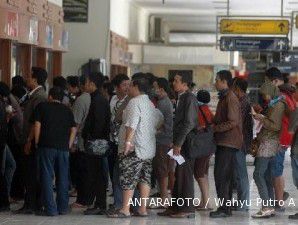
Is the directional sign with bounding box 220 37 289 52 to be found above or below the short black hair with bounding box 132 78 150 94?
above

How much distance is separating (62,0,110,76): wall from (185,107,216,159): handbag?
1159 cm

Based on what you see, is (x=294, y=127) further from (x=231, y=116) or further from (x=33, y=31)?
(x=33, y=31)

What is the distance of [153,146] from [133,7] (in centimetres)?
1931

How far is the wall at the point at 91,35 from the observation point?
76.8ft

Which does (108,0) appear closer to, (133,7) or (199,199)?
(133,7)

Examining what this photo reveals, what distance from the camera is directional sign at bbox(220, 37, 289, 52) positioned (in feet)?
93.1

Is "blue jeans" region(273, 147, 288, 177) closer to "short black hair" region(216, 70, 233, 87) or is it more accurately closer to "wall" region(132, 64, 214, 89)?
"short black hair" region(216, 70, 233, 87)

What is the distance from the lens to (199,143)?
11898 millimetres

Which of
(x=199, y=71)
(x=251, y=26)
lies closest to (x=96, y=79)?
(x=251, y=26)

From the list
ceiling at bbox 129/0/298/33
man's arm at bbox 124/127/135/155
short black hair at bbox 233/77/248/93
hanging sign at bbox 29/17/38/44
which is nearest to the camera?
man's arm at bbox 124/127/135/155

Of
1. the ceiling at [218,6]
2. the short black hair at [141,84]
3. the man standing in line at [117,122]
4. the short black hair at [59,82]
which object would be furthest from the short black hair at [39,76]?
the ceiling at [218,6]

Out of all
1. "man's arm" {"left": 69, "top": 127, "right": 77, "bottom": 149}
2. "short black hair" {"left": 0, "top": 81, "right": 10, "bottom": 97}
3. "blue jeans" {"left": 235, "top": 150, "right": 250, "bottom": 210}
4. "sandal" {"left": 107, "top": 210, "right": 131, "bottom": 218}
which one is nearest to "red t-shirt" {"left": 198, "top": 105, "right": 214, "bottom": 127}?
"blue jeans" {"left": 235, "top": 150, "right": 250, "bottom": 210}

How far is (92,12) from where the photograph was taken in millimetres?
23578

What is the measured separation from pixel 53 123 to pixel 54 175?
80 cm
